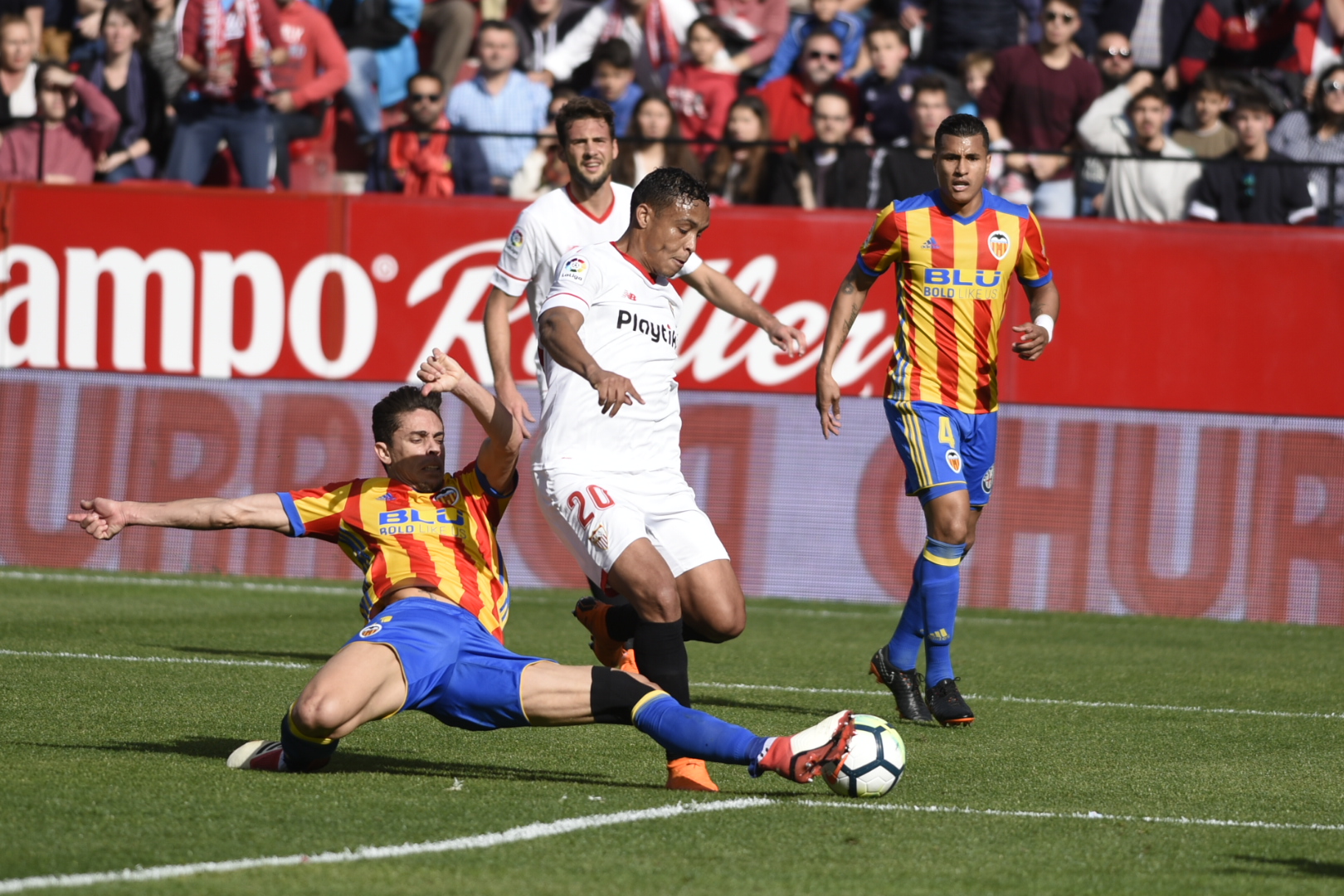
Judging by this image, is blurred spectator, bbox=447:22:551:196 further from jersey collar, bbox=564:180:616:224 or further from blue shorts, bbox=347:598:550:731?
blue shorts, bbox=347:598:550:731

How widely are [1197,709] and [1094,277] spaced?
6.06 meters

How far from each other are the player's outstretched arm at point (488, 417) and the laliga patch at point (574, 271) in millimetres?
520

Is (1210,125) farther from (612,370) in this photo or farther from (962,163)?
(612,370)

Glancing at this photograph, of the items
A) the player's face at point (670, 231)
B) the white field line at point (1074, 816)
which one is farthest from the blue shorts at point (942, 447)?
the white field line at point (1074, 816)

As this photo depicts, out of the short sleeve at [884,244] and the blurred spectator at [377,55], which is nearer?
the short sleeve at [884,244]

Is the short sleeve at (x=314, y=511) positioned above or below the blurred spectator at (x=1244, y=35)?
below

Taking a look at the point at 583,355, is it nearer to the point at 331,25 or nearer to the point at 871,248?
the point at 871,248

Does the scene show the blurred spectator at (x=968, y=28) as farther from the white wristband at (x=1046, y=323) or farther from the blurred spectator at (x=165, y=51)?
the white wristband at (x=1046, y=323)

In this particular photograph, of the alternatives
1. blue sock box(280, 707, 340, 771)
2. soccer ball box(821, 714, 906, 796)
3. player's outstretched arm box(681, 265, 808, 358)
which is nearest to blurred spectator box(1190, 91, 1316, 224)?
player's outstretched arm box(681, 265, 808, 358)

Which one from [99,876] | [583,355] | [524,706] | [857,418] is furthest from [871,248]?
[857,418]

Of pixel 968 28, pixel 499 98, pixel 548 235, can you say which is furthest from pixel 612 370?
pixel 968 28

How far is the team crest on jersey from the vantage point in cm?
846

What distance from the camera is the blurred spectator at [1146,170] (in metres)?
14.4

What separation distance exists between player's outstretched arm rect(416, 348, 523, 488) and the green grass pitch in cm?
102
